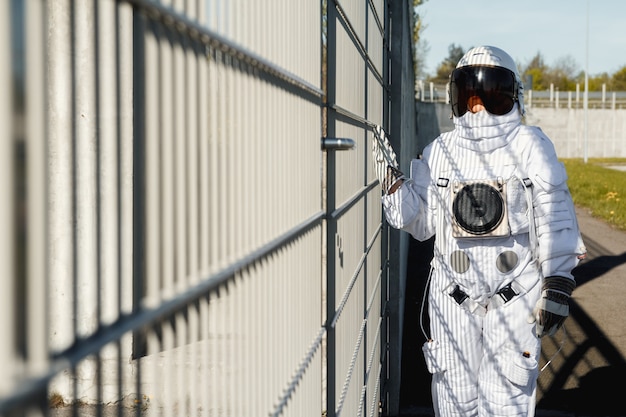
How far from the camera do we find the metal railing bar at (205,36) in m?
0.82

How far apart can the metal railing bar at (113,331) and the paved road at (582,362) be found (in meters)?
3.51

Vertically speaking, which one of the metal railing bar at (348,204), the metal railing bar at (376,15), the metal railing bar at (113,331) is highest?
the metal railing bar at (376,15)

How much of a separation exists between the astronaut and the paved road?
0.36 meters

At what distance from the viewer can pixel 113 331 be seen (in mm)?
733

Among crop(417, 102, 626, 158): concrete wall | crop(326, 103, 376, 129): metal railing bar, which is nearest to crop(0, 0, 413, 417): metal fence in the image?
crop(326, 103, 376, 129): metal railing bar

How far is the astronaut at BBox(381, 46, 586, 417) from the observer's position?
4.04m

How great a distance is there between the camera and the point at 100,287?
0.73m

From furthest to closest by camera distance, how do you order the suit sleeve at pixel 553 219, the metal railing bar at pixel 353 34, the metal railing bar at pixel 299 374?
the suit sleeve at pixel 553 219 → the metal railing bar at pixel 353 34 → the metal railing bar at pixel 299 374

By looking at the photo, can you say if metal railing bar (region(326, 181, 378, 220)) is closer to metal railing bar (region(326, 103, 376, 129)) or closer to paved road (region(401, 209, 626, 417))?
metal railing bar (region(326, 103, 376, 129))

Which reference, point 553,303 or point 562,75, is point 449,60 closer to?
point 562,75

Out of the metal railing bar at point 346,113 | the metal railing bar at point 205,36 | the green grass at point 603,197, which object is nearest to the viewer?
the metal railing bar at point 205,36

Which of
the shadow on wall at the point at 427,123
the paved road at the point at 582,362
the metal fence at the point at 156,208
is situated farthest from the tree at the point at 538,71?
the metal fence at the point at 156,208

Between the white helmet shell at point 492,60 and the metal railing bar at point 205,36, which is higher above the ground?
the white helmet shell at point 492,60

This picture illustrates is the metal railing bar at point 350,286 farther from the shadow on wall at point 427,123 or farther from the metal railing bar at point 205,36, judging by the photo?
the shadow on wall at point 427,123
